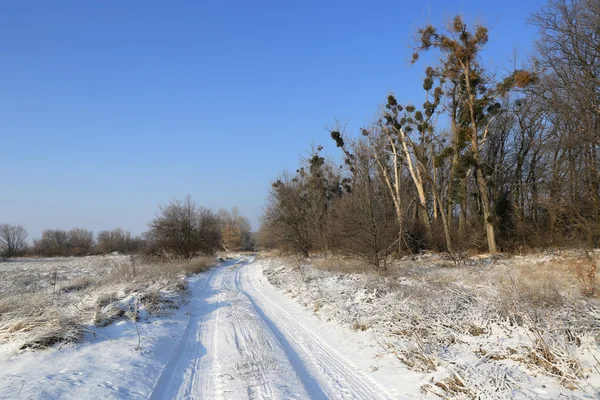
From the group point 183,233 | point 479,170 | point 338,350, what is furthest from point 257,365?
point 183,233

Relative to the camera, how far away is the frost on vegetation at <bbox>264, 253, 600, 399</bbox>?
4.61 metres

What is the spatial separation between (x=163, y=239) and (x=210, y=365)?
31.7 metres

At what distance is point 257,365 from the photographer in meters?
6.20

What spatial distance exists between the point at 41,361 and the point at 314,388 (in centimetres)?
431

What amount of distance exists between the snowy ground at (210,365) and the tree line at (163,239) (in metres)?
25.0

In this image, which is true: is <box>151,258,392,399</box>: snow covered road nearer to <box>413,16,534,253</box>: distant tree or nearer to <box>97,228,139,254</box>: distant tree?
<box>413,16,534,253</box>: distant tree

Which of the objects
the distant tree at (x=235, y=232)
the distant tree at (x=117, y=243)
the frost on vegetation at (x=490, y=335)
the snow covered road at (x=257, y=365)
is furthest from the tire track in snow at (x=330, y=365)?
the distant tree at (x=117, y=243)

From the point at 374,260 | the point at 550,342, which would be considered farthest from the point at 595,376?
the point at 374,260

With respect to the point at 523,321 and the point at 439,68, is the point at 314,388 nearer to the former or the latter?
the point at 523,321

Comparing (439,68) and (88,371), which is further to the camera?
(439,68)

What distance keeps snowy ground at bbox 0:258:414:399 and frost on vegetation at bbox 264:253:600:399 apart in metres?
0.45

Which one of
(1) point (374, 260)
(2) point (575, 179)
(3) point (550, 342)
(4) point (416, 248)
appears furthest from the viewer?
(4) point (416, 248)

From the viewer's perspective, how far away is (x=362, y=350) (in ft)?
23.5

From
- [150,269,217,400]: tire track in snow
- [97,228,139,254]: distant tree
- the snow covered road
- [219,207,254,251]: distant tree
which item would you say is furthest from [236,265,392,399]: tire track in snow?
[97,228,139,254]: distant tree
